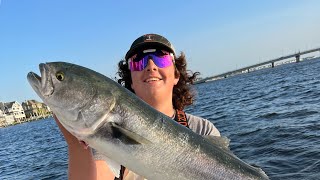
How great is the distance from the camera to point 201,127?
18.4 feet

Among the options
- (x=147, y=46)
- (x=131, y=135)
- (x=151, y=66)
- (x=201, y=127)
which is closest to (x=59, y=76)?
(x=131, y=135)

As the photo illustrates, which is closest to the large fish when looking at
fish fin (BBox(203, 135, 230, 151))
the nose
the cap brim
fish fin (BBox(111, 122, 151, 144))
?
fish fin (BBox(111, 122, 151, 144))

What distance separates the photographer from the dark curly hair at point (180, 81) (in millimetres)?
6234

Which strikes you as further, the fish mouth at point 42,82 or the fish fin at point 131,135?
the fish mouth at point 42,82

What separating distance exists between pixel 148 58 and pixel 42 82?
6.30ft

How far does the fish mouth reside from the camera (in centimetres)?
379

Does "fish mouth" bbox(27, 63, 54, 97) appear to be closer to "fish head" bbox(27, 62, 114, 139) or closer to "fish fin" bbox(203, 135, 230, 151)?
"fish head" bbox(27, 62, 114, 139)

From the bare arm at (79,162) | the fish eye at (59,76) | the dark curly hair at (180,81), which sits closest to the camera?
the fish eye at (59,76)

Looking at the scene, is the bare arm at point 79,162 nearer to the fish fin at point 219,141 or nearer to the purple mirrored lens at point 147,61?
the fish fin at point 219,141

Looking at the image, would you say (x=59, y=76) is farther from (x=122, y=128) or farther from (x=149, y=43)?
(x=149, y=43)

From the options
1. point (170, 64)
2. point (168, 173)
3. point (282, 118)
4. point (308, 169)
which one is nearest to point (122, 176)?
point (168, 173)

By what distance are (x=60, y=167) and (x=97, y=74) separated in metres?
19.0

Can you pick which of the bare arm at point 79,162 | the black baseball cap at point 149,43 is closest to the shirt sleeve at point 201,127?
the black baseball cap at point 149,43

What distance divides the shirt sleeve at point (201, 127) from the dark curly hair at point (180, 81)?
0.67 metres
